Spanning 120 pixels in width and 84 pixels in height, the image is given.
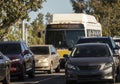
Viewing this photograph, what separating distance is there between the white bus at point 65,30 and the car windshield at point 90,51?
13.7 metres

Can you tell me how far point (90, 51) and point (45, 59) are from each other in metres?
10.4

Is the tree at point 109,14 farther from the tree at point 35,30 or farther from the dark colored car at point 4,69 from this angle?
Result: the dark colored car at point 4,69

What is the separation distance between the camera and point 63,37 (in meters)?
36.8

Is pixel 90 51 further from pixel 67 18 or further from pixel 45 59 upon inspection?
pixel 67 18

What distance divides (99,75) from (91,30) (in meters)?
18.7

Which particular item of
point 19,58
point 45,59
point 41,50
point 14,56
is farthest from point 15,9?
point 19,58

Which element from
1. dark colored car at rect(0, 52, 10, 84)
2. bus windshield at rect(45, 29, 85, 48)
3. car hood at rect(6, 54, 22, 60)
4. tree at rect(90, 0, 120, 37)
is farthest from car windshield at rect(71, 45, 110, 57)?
tree at rect(90, 0, 120, 37)

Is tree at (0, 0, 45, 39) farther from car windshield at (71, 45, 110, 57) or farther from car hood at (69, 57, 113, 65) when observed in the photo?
car hood at (69, 57, 113, 65)

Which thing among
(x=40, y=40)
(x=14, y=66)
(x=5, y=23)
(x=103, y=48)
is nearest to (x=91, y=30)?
(x=5, y=23)

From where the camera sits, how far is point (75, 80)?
20.9 m

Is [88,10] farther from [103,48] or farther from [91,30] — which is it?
[103,48]

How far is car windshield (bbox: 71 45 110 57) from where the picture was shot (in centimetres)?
2208

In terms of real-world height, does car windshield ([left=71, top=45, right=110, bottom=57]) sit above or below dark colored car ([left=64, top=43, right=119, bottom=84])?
above

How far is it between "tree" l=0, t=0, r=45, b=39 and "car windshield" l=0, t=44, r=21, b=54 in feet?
38.3
